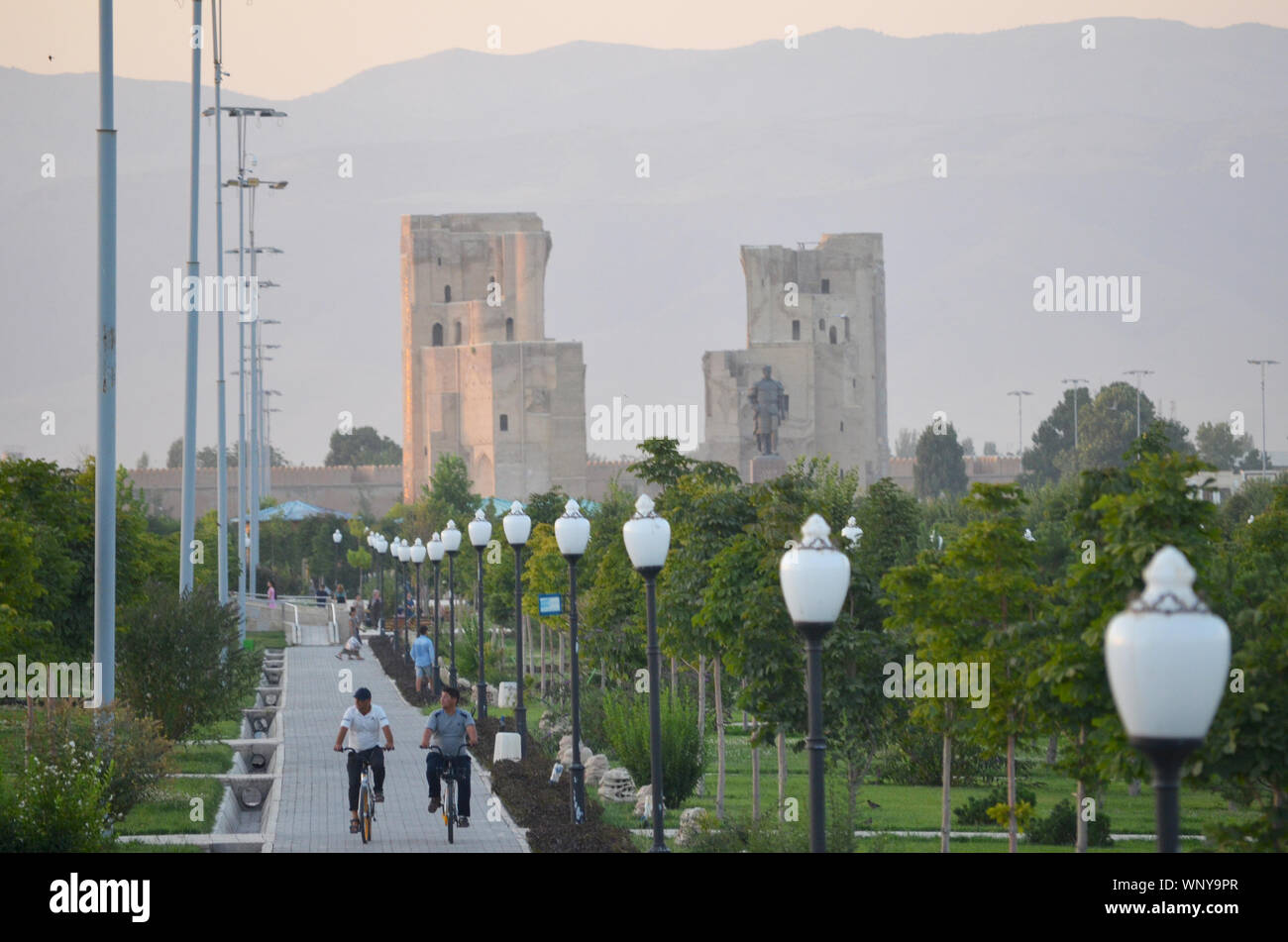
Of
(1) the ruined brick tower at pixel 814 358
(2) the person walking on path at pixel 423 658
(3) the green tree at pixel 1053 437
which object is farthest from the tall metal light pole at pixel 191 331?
(3) the green tree at pixel 1053 437

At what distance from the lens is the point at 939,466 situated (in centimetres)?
12731

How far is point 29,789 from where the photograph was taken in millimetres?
12523

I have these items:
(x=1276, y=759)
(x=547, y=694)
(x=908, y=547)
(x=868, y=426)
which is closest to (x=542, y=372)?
(x=868, y=426)

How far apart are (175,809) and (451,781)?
10.5 ft

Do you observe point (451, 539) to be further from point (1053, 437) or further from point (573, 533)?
point (1053, 437)

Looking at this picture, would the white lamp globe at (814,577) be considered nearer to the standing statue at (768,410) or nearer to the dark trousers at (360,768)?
the dark trousers at (360,768)

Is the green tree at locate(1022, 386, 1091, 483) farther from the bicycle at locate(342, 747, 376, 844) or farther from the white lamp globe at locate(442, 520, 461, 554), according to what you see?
the bicycle at locate(342, 747, 376, 844)

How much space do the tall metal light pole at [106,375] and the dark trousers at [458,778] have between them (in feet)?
10.4

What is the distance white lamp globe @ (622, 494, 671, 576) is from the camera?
12.9 metres

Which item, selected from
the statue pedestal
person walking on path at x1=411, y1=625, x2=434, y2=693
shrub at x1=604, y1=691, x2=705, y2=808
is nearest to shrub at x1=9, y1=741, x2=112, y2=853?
shrub at x1=604, y1=691, x2=705, y2=808

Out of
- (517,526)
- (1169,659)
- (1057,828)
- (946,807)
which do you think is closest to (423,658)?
(517,526)

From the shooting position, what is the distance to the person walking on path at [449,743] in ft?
52.5

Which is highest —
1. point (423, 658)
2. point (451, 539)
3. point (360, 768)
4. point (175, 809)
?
point (451, 539)

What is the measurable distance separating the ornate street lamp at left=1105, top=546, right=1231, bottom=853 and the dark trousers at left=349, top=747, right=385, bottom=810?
11368 millimetres
